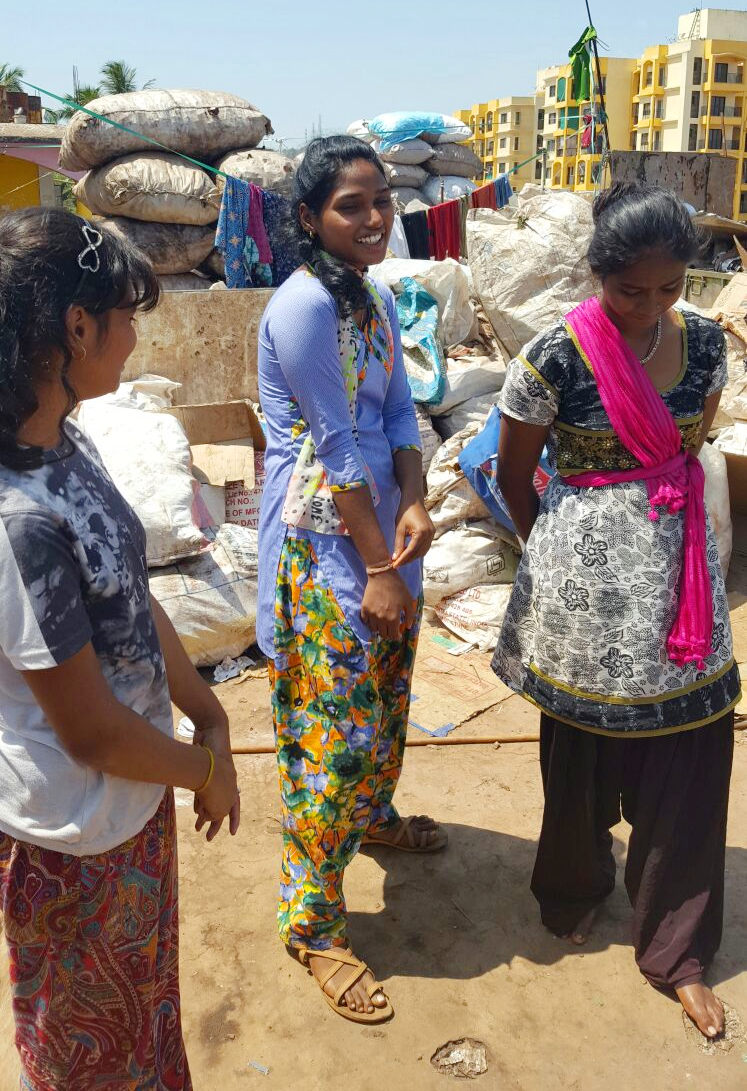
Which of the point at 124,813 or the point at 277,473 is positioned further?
the point at 277,473

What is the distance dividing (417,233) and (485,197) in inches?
45.9

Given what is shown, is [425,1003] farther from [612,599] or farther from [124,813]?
[124,813]

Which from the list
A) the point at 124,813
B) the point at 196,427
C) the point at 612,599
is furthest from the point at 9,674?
the point at 196,427

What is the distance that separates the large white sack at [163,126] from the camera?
7188 millimetres

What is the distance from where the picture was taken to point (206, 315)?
204 inches

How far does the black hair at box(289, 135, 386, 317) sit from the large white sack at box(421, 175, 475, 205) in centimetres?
1018

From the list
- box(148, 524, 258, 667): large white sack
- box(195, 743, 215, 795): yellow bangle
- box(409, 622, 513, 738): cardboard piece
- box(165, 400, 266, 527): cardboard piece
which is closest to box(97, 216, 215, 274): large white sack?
box(165, 400, 266, 527): cardboard piece

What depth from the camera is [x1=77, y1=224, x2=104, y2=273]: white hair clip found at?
1028 millimetres

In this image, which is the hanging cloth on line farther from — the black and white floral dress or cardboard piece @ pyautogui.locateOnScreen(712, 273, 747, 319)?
the black and white floral dress

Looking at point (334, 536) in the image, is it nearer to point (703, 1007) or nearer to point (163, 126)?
point (703, 1007)

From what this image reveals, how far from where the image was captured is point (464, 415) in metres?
4.72

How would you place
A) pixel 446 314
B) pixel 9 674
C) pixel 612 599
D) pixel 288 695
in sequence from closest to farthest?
pixel 9 674
pixel 612 599
pixel 288 695
pixel 446 314

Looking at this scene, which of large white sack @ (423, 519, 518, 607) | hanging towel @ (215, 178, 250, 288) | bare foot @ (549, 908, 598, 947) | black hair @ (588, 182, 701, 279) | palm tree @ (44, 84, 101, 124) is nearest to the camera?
black hair @ (588, 182, 701, 279)

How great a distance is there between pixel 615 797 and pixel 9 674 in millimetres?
1488
